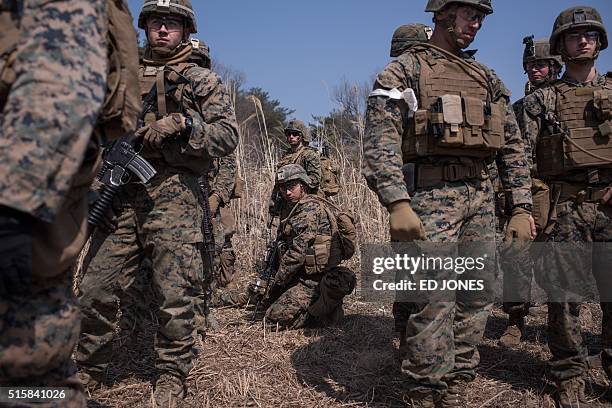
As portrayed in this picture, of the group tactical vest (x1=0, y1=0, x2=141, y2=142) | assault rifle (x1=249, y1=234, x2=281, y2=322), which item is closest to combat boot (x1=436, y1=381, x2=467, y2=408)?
tactical vest (x1=0, y1=0, x2=141, y2=142)

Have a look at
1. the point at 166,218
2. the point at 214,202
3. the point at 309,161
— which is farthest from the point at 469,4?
the point at 309,161

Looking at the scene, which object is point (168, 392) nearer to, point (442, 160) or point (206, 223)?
point (206, 223)

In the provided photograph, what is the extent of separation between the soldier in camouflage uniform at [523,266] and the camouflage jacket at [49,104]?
412 cm

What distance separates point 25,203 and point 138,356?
3.19 meters

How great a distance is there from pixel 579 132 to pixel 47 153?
11.5 feet

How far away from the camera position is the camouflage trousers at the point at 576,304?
3635mm

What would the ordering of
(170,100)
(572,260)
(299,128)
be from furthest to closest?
(299,128), (572,260), (170,100)

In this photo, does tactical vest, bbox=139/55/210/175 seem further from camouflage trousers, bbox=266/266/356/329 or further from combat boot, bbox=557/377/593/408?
combat boot, bbox=557/377/593/408

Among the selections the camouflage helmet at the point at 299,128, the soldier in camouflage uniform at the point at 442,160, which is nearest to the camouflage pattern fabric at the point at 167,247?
the soldier in camouflage uniform at the point at 442,160

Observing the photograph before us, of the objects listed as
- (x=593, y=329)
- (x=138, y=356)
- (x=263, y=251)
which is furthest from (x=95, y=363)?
(x=263, y=251)

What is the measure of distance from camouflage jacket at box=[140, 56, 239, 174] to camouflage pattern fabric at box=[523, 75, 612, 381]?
2241 millimetres

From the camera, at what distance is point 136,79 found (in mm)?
1976

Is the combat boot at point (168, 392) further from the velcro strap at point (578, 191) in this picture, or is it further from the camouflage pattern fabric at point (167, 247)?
the velcro strap at point (578, 191)

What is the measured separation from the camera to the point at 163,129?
3229 mm
